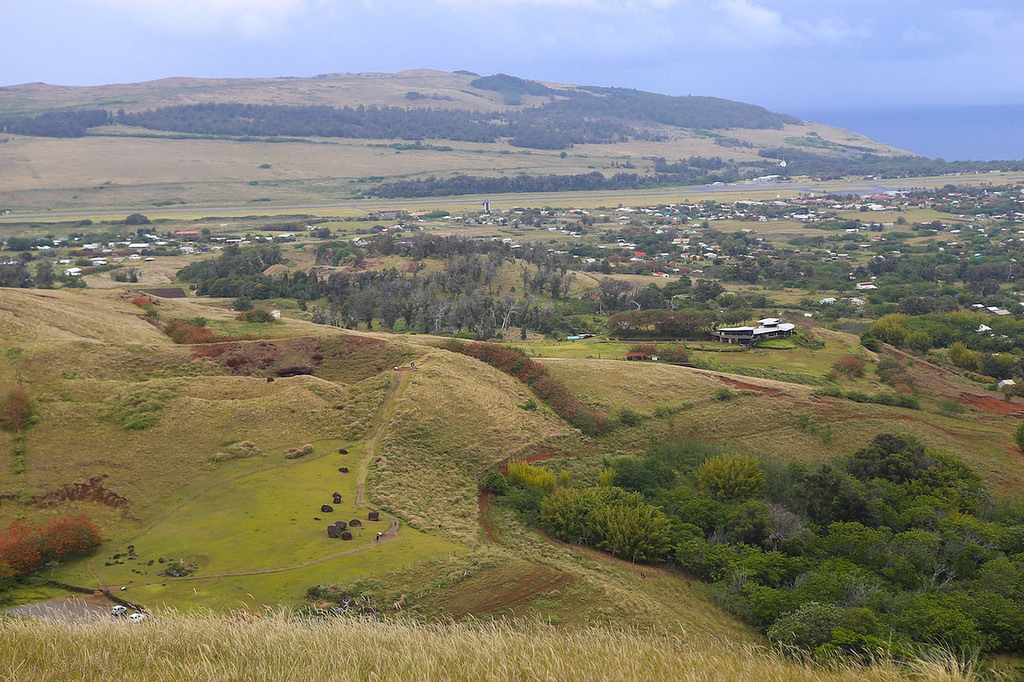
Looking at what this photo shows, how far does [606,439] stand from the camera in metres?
39.0

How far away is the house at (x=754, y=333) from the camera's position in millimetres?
57562

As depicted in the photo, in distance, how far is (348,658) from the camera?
10.9 metres

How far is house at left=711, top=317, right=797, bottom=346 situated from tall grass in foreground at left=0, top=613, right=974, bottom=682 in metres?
47.2

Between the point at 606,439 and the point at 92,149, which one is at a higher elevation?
the point at 92,149

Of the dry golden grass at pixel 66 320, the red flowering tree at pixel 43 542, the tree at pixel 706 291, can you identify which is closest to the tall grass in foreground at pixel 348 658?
the red flowering tree at pixel 43 542

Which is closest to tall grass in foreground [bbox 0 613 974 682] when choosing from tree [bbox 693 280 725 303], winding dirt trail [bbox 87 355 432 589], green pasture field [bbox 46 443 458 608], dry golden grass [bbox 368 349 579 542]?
green pasture field [bbox 46 443 458 608]

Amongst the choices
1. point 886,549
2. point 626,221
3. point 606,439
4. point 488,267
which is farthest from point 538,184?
point 886,549

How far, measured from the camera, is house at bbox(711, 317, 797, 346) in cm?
5756

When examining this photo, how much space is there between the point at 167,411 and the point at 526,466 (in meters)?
15.4

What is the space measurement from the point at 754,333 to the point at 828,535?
2975cm

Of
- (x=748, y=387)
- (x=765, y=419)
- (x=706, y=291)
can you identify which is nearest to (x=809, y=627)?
(x=765, y=419)

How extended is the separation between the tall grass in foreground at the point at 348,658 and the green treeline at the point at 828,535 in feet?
23.3

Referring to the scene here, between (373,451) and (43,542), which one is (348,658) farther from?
(373,451)

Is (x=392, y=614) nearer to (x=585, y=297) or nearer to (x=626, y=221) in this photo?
(x=585, y=297)
